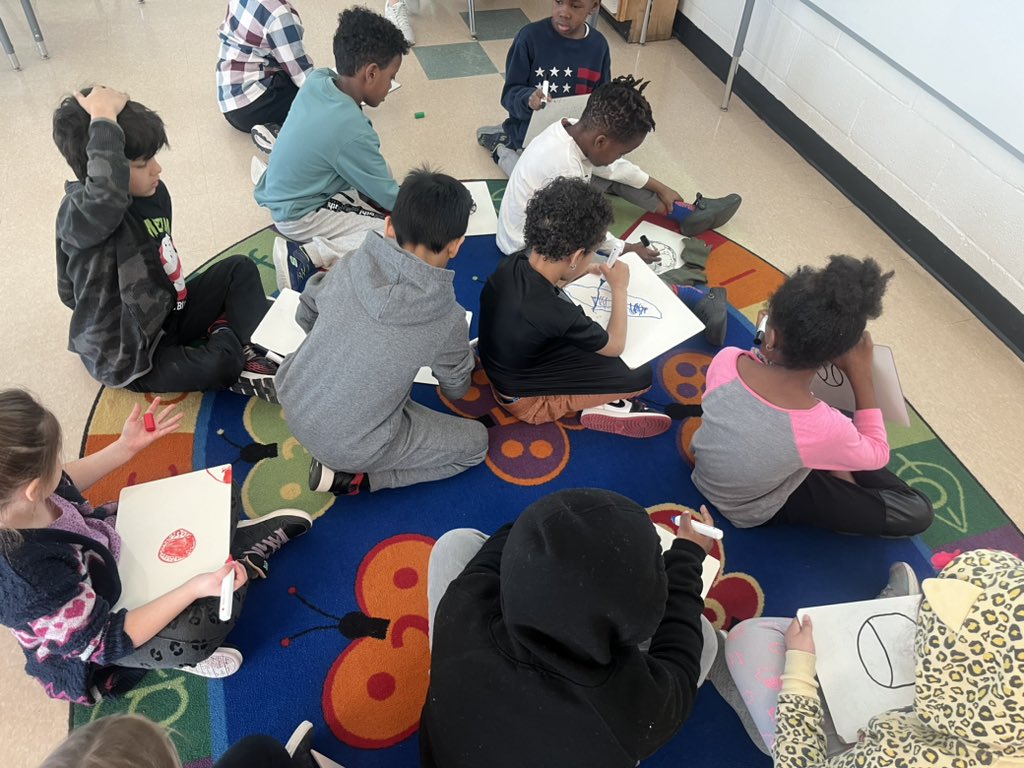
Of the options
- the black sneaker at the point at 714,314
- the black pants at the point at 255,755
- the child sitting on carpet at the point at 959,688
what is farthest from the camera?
the black sneaker at the point at 714,314

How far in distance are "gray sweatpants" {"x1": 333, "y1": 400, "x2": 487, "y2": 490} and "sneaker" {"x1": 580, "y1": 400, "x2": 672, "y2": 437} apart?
0.98 ft

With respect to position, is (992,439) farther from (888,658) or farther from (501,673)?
(501,673)

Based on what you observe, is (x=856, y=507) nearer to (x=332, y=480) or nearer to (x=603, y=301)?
(x=603, y=301)

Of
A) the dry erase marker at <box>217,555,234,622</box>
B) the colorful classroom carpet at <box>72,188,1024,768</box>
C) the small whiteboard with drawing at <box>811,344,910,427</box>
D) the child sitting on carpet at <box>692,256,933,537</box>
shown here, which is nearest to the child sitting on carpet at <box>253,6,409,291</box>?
the colorful classroom carpet at <box>72,188,1024,768</box>

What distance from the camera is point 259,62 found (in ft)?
8.30

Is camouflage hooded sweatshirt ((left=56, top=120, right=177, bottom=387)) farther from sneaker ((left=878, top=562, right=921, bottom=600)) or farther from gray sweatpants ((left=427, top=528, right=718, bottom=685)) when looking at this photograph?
sneaker ((left=878, top=562, right=921, bottom=600))

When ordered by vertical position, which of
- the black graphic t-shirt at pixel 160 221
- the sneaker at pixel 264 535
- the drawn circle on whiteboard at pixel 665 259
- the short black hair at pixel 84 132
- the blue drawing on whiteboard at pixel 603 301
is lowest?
the sneaker at pixel 264 535

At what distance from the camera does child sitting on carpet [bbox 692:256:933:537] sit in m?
1.30

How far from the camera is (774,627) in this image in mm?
1265

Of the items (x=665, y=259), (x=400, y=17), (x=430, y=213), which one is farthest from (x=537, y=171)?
(x=400, y=17)

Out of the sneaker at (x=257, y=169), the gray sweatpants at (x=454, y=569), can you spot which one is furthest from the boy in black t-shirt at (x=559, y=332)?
the sneaker at (x=257, y=169)

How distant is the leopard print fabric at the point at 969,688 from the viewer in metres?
0.81

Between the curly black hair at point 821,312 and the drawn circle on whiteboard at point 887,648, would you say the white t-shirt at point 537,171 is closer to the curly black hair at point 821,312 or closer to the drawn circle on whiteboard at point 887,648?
the curly black hair at point 821,312

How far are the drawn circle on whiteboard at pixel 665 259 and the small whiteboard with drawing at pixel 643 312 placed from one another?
344 mm
